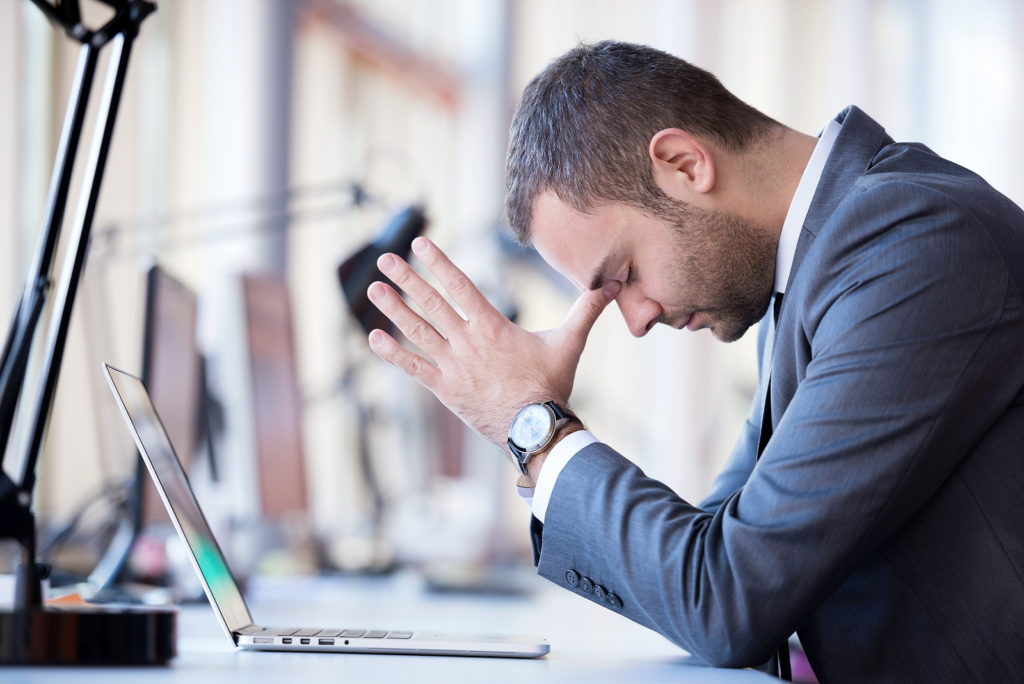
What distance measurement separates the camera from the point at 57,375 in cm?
95

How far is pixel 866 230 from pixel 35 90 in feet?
9.02

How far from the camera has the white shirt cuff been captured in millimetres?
1002

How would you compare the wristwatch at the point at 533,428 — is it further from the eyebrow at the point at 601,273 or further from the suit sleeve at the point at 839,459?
the eyebrow at the point at 601,273

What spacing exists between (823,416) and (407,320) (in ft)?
1.51

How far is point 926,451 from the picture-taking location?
0.92m

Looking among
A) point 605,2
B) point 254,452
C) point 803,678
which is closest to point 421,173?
point 605,2

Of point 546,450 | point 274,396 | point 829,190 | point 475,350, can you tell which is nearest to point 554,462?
point 546,450

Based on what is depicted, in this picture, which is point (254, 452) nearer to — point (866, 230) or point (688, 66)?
point (688, 66)

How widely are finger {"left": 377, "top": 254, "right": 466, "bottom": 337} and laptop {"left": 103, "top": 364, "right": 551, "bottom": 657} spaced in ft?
0.95

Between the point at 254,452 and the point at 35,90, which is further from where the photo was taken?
the point at 35,90

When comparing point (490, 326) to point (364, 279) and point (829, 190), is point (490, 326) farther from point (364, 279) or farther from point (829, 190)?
point (364, 279)

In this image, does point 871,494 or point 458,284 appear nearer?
point 871,494

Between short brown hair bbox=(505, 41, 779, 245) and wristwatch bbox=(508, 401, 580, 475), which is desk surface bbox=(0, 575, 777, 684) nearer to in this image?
wristwatch bbox=(508, 401, 580, 475)

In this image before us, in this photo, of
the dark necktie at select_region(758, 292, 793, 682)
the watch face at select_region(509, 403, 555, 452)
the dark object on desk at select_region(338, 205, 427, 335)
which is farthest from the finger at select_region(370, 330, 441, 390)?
the dark object on desk at select_region(338, 205, 427, 335)
